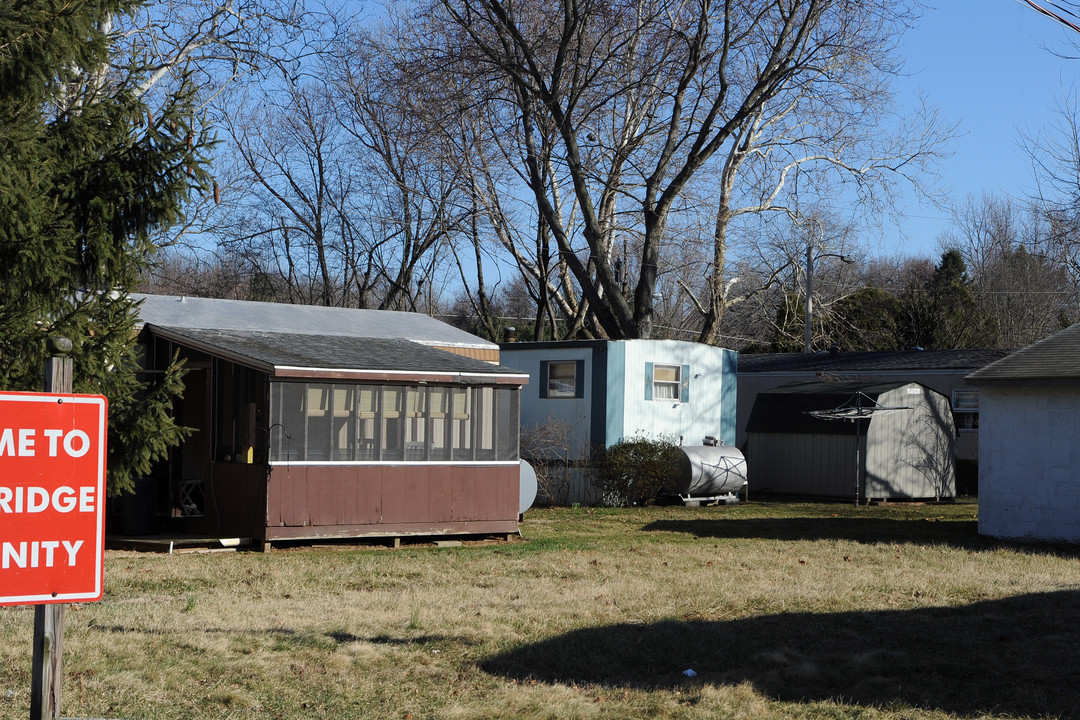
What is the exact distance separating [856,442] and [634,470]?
552 cm

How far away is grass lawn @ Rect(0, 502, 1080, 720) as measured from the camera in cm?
723

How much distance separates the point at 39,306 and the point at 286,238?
29.7m

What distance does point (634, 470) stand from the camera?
23.2 metres

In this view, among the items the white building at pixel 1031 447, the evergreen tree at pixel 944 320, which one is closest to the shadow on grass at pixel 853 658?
the white building at pixel 1031 447

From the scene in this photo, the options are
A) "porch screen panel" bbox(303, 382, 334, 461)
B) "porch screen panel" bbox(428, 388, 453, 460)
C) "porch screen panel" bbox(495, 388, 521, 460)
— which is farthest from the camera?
"porch screen panel" bbox(495, 388, 521, 460)

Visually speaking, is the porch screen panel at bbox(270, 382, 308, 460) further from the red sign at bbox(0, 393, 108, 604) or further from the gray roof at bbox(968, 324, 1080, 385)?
the red sign at bbox(0, 393, 108, 604)

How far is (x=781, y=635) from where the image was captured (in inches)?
375

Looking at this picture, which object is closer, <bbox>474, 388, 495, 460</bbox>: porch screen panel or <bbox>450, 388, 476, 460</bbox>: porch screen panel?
<bbox>450, 388, 476, 460</bbox>: porch screen panel

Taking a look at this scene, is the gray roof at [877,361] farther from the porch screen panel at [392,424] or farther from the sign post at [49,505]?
the sign post at [49,505]

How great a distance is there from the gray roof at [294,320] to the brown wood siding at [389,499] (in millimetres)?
4162

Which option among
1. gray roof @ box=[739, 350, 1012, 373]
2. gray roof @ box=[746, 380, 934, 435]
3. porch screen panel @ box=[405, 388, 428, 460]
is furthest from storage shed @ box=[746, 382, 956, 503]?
porch screen panel @ box=[405, 388, 428, 460]

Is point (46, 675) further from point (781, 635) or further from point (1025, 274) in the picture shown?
point (1025, 274)

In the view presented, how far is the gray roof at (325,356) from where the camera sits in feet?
49.5

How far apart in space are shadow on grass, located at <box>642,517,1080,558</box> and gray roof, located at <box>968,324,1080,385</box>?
8.05 ft
